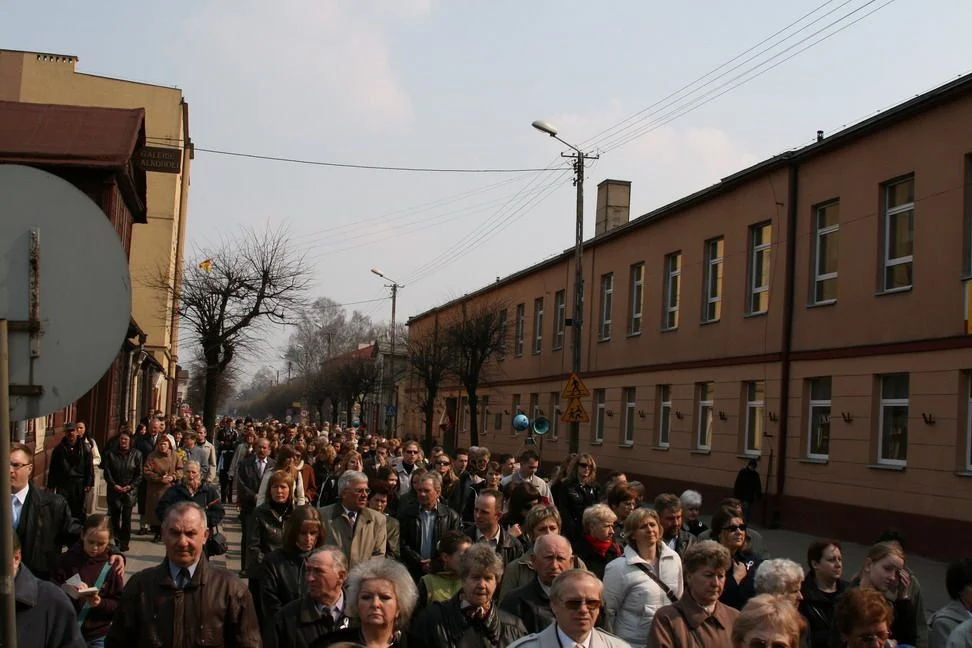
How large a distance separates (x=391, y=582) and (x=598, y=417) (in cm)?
3370

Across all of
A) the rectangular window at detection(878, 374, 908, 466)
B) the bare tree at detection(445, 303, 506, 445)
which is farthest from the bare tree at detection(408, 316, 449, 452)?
the rectangular window at detection(878, 374, 908, 466)

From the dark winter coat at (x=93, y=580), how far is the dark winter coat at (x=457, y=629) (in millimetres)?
2424

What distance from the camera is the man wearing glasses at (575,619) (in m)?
5.06

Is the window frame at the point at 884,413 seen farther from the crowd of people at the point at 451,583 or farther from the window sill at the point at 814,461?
the crowd of people at the point at 451,583

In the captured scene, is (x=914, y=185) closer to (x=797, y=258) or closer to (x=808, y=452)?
(x=797, y=258)

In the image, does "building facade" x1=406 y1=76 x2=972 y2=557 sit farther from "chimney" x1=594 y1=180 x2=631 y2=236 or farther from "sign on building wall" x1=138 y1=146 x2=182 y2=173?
"sign on building wall" x1=138 y1=146 x2=182 y2=173

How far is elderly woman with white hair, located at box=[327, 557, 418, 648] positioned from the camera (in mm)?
5215

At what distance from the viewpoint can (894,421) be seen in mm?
21688

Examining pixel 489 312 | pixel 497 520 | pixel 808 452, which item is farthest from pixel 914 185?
pixel 489 312

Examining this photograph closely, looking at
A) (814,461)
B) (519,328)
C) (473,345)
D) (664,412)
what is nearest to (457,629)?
(814,461)

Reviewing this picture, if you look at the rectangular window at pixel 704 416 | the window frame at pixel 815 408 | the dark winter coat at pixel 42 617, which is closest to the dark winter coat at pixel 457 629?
the dark winter coat at pixel 42 617

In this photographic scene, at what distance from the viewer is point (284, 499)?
30.4 feet

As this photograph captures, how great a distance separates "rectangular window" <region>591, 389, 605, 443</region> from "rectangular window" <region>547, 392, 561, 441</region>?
14.1 feet

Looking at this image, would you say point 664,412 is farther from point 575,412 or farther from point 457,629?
point 457,629
